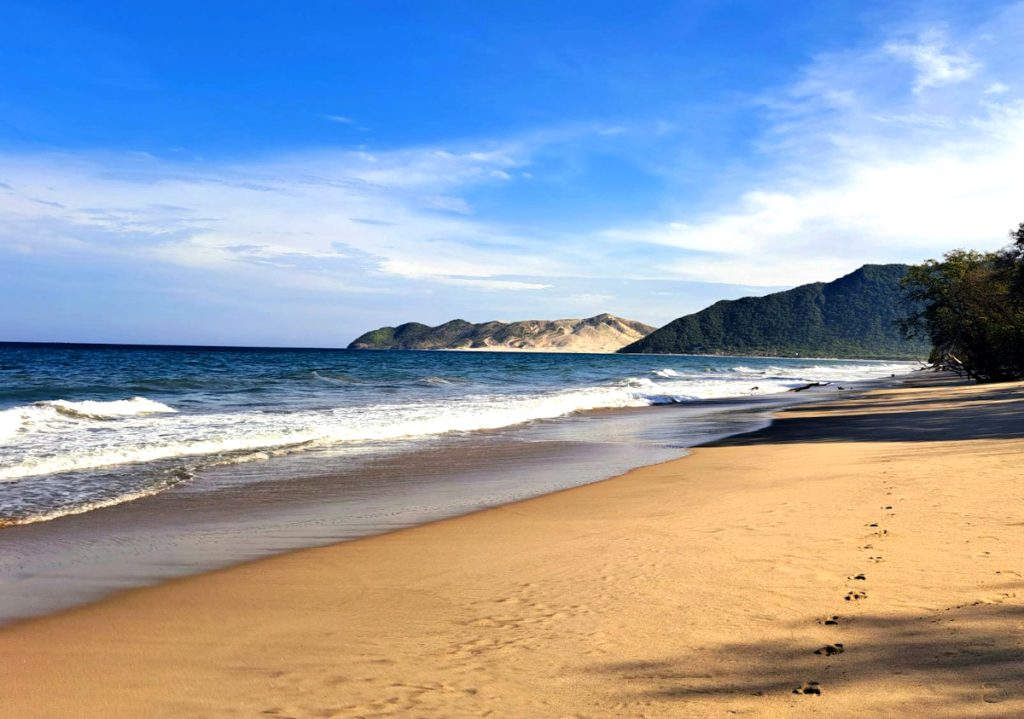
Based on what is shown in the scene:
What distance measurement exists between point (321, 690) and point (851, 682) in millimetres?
2665

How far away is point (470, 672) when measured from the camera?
3.75 meters

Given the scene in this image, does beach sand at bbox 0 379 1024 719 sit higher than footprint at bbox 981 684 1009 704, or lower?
lower

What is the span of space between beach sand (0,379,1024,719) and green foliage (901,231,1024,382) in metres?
29.1

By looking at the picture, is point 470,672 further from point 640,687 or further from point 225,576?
point 225,576

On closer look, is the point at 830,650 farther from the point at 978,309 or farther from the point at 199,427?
the point at 978,309

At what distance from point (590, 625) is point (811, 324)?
16091cm

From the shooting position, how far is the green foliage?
1241 inches

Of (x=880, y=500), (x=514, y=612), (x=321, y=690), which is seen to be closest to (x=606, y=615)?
(x=514, y=612)

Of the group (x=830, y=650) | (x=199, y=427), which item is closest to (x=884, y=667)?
(x=830, y=650)

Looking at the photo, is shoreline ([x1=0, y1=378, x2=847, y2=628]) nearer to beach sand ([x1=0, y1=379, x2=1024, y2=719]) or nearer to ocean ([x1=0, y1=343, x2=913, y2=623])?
ocean ([x1=0, y1=343, x2=913, y2=623])

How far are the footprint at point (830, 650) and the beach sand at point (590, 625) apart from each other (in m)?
0.02

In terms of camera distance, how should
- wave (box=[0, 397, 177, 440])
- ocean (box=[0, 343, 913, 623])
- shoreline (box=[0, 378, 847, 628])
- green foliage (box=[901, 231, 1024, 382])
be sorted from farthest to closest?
green foliage (box=[901, 231, 1024, 382]) → wave (box=[0, 397, 177, 440]) → ocean (box=[0, 343, 913, 623]) → shoreline (box=[0, 378, 847, 628])

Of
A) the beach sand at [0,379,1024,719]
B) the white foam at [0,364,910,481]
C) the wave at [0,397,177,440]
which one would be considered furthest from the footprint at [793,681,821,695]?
the wave at [0,397,177,440]

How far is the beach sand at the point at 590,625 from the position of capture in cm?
341
